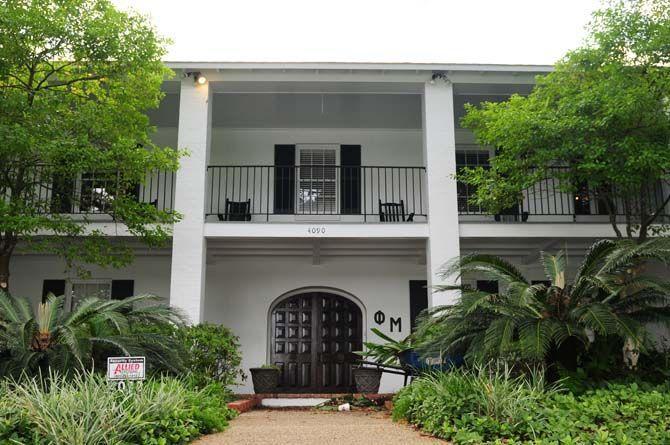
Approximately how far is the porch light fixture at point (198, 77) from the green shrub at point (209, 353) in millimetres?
4471

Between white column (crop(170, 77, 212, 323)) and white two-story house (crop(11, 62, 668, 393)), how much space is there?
0.04 metres

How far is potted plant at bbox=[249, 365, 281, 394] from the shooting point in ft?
37.1

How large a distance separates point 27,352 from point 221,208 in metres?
6.65

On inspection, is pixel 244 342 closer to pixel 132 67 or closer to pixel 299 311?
pixel 299 311

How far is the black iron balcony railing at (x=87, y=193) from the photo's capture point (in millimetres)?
10031

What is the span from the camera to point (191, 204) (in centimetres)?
1130

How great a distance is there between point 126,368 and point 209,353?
337 centimetres

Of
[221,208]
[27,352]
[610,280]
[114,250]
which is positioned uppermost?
[221,208]

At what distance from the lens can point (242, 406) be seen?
31.6 feet

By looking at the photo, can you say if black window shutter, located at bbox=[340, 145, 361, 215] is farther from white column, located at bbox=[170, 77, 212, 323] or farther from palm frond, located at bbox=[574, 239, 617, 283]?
palm frond, located at bbox=[574, 239, 617, 283]

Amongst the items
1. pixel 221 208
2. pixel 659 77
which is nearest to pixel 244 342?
pixel 221 208

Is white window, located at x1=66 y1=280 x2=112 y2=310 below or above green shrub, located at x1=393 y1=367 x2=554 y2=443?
above

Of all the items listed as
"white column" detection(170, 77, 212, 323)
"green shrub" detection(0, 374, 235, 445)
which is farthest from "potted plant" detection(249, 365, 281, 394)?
"green shrub" detection(0, 374, 235, 445)

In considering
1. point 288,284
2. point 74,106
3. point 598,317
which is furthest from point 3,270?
point 598,317
